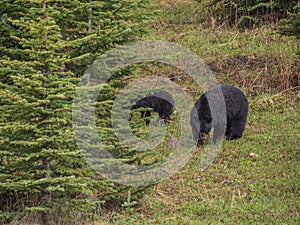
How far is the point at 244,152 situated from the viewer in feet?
29.0

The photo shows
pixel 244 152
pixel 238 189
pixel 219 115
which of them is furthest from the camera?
pixel 219 115

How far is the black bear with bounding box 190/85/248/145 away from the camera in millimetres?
9250

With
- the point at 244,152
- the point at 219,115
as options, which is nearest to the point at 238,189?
the point at 244,152

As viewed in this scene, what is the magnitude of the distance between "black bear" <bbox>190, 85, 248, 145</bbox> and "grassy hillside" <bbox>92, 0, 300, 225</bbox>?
29 cm

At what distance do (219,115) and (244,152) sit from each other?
36.2 inches

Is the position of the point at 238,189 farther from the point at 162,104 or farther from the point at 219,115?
the point at 162,104

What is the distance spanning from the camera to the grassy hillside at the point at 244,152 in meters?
6.70

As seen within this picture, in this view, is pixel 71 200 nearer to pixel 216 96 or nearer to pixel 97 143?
pixel 97 143

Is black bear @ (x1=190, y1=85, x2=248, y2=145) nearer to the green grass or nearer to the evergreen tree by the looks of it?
the green grass

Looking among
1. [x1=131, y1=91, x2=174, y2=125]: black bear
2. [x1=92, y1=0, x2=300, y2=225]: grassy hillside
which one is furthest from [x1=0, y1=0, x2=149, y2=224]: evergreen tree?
[x1=131, y1=91, x2=174, y2=125]: black bear

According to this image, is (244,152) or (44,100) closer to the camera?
(44,100)

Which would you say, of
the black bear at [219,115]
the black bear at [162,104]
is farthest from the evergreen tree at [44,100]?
the black bear at [162,104]

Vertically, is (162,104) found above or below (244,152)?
above

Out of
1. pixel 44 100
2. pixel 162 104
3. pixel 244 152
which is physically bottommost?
pixel 244 152
